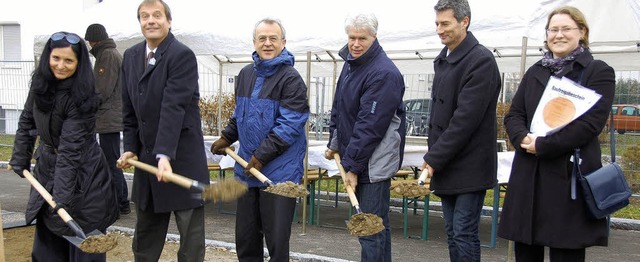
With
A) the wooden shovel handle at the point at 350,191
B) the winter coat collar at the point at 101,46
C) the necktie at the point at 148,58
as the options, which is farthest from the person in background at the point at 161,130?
the winter coat collar at the point at 101,46

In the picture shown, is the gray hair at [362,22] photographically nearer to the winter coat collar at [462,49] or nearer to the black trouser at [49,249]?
the winter coat collar at [462,49]

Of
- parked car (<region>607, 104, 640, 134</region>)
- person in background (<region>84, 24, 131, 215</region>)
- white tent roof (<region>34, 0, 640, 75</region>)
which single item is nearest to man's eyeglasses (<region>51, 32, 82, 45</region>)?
white tent roof (<region>34, 0, 640, 75</region>)

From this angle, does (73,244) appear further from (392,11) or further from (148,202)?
(392,11)

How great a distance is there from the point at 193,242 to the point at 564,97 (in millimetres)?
2367

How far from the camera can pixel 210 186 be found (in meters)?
3.96

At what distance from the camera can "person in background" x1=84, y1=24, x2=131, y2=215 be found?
734cm

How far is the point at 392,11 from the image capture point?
7816mm

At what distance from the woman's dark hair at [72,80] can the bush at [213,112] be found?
8132 mm

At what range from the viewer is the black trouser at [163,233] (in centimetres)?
435

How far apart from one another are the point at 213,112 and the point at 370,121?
29.2ft

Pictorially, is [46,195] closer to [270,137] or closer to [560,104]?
[270,137]

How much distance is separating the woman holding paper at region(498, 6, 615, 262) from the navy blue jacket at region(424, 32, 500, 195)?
0.74ft

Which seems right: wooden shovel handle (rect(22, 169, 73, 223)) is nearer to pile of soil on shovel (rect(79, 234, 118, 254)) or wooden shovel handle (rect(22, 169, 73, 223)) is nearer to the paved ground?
pile of soil on shovel (rect(79, 234, 118, 254))

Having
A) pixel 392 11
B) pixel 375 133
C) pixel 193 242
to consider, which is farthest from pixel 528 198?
pixel 392 11
